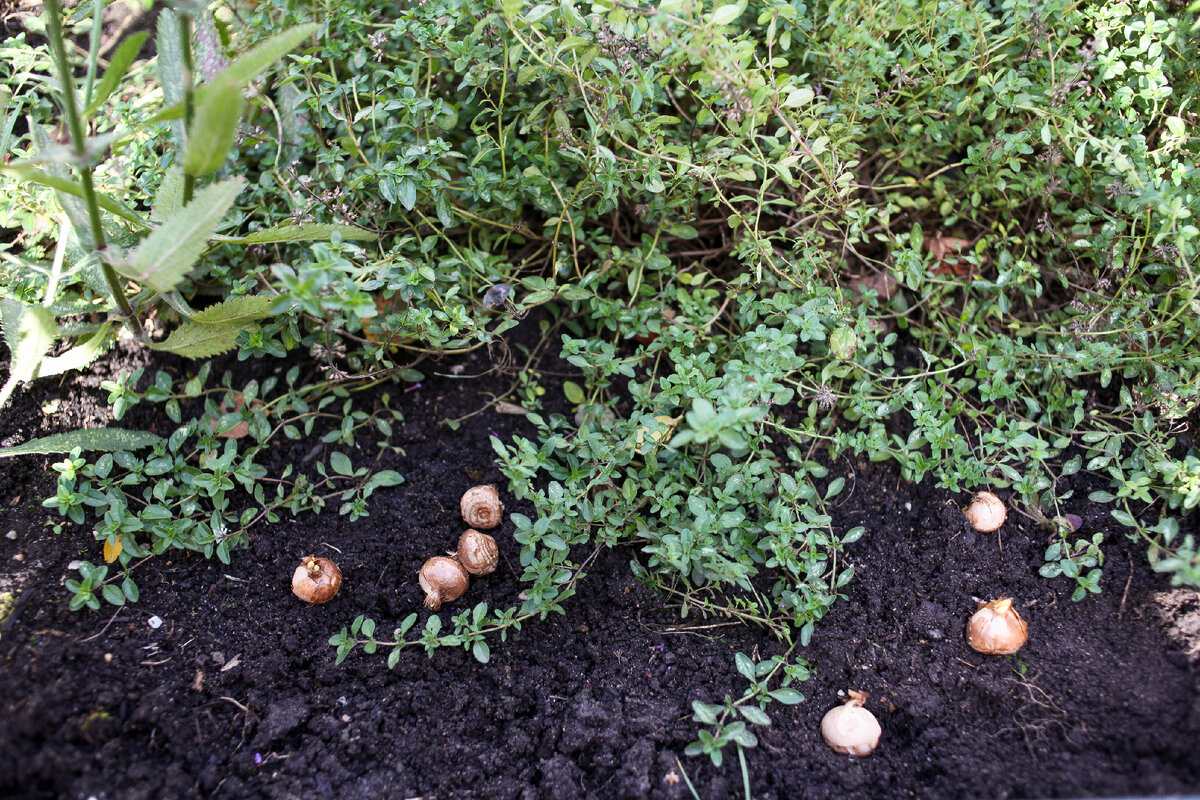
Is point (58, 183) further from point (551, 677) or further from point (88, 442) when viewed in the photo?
point (551, 677)

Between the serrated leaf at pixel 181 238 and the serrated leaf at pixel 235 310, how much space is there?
0.74ft

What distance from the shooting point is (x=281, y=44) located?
4.27 ft

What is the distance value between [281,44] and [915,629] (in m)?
1.67

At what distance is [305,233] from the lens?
5.25 feet

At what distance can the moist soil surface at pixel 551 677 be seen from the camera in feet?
4.11

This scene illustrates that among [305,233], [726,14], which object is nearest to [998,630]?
[726,14]

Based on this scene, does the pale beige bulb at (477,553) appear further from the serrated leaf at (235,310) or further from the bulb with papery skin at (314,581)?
the serrated leaf at (235,310)

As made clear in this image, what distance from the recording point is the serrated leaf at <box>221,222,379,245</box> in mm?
1585

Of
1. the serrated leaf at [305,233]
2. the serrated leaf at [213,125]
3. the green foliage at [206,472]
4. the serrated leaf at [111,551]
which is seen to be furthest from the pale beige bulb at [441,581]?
the serrated leaf at [213,125]

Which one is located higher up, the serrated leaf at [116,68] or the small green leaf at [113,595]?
the serrated leaf at [116,68]

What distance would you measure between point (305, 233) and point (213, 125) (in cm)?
41

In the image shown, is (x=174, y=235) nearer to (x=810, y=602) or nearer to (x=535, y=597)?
(x=535, y=597)

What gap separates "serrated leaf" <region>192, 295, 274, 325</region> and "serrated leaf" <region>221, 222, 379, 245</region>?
0.13 metres

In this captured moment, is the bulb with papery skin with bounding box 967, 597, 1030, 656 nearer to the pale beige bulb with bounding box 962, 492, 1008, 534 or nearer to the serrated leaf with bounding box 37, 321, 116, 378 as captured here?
the pale beige bulb with bounding box 962, 492, 1008, 534
